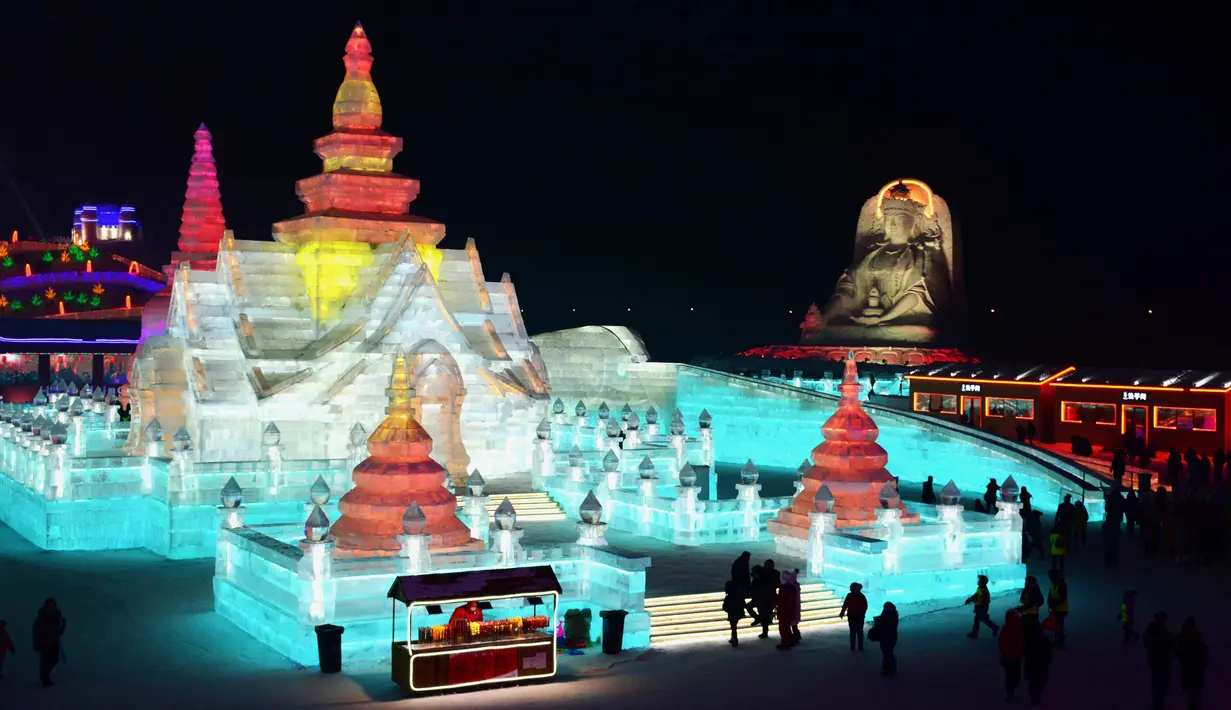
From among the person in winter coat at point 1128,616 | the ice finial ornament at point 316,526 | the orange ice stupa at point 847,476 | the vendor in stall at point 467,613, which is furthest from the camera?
the orange ice stupa at point 847,476

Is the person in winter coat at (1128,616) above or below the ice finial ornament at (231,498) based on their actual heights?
below

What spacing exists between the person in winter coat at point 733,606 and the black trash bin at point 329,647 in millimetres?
4650

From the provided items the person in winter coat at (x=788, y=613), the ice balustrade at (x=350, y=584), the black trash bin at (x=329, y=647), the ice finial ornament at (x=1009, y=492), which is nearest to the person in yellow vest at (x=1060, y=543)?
the ice finial ornament at (x=1009, y=492)

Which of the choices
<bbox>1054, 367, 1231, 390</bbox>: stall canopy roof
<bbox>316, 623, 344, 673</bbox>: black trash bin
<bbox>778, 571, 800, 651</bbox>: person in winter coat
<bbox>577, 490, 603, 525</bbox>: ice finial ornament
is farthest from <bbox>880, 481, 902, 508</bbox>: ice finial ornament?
<bbox>1054, 367, 1231, 390</bbox>: stall canopy roof

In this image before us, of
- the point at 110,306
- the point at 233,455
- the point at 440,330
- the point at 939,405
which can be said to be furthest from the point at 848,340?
the point at 110,306

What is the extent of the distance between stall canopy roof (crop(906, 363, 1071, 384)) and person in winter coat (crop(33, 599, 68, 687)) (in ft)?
83.8

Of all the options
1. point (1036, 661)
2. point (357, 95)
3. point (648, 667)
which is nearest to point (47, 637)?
point (648, 667)

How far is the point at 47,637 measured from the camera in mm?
14562

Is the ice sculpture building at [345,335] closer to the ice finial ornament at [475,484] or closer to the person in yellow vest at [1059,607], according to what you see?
the ice finial ornament at [475,484]

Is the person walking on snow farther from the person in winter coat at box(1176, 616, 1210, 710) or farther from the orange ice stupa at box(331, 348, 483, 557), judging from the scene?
the orange ice stupa at box(331, 348, 483, 557)

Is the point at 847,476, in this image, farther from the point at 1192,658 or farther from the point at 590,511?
the point at 1192,658

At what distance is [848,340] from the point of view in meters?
48.2

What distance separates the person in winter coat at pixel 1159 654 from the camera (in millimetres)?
13672

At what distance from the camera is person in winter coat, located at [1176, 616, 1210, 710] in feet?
44.5
